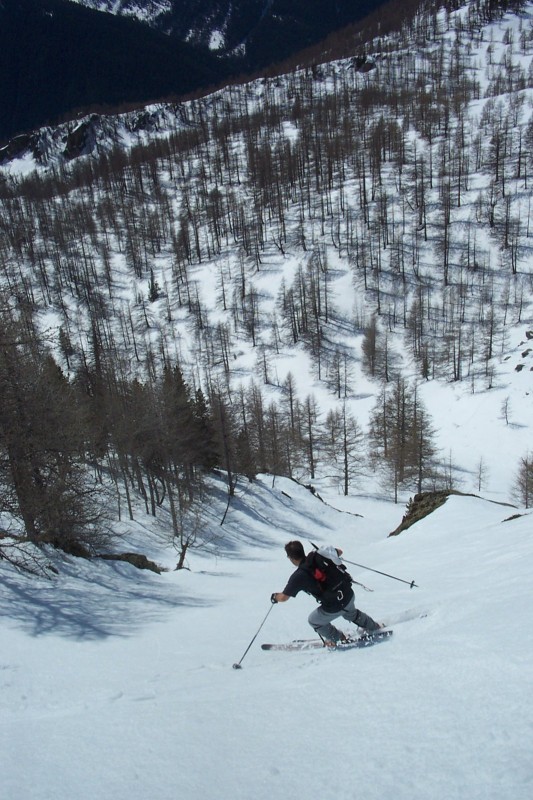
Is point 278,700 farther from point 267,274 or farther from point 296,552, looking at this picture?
point 267,274

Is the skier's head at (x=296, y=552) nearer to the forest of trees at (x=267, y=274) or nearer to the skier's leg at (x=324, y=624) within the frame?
the skier's leg at (x=324, y=624)

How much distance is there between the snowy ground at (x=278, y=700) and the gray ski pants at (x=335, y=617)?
36cm

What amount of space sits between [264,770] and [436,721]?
136 cm

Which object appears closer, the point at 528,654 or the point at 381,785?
the point at 381,785

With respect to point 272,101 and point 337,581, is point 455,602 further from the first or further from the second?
point 272,101

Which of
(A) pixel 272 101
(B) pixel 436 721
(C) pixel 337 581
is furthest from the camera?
(A) pixel 272 101

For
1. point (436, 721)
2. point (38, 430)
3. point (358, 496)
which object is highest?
point (436, 721)

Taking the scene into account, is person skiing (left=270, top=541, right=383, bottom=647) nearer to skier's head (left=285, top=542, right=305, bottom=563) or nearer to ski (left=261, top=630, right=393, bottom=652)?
skier's head (left=285, top=542, right=305, bottom=563)

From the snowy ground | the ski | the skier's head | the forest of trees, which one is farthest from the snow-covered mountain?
the skier's head

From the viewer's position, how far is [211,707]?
4.70m

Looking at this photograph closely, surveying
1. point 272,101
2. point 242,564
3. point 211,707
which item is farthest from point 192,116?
point 211,707

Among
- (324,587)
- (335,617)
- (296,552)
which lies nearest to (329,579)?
(324,587)

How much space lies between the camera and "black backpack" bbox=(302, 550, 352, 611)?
5812 mm

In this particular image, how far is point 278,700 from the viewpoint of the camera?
4543mm
